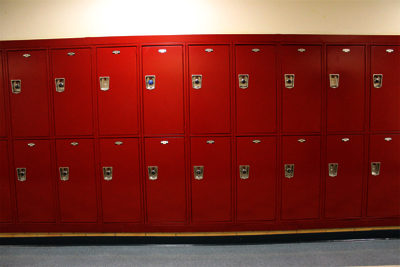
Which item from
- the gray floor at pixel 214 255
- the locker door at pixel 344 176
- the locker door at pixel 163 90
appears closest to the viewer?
the gray floor at pixel 214 255

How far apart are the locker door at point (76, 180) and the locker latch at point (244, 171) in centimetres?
171

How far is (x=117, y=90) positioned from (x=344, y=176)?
2825 mm

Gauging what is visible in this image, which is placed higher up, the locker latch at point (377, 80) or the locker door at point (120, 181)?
the locker latch at point (377, 80)

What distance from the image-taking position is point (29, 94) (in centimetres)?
238

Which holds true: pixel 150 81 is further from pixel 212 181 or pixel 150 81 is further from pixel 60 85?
pixel 212 181

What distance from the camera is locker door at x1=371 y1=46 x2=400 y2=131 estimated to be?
239cm

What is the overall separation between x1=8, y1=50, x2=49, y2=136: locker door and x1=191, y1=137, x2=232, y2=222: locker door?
1766 millimetres

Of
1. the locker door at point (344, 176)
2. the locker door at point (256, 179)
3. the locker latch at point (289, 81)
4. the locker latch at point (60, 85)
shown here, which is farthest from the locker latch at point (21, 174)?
the locker door at point (344, 176)

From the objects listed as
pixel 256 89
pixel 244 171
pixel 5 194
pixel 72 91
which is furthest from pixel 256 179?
pixel 5 194

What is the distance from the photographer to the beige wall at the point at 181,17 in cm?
251

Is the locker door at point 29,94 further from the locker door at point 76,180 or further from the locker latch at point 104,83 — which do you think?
the locker latch at point 104,83

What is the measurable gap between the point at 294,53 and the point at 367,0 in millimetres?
1243

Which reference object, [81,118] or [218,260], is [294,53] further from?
[81,118]

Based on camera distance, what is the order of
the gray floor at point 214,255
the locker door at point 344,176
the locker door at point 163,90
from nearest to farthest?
the gray floor at point 214,255 → the locker door at point 163,90 → the locker door at point 344,176
